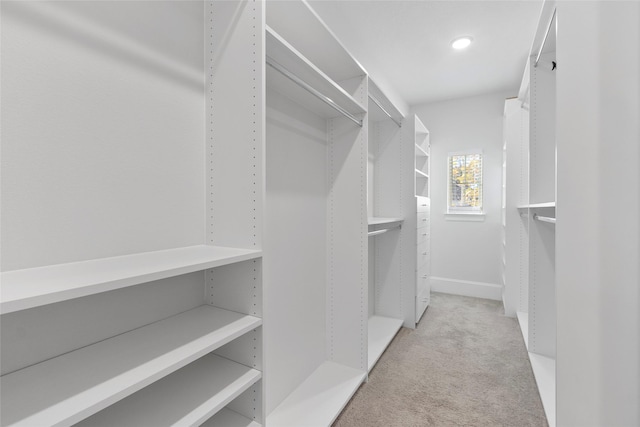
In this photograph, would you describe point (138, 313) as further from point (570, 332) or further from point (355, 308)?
point (570, 332)

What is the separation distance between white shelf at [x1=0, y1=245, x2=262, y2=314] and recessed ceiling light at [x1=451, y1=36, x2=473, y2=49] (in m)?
2.76

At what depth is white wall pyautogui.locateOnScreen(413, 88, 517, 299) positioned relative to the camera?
3959 mm

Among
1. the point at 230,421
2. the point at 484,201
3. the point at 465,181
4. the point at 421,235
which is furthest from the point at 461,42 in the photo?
the point at 230,421

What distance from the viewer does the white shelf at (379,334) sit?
7.79 ft

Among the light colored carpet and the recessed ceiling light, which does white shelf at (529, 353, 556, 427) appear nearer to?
the light colored carpet

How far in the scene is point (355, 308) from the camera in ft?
6.75

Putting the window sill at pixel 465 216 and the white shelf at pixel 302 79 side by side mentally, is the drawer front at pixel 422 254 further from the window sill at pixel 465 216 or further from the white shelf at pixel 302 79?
the white shelf at pixel 302 79

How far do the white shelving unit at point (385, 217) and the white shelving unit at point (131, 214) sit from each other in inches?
81.0

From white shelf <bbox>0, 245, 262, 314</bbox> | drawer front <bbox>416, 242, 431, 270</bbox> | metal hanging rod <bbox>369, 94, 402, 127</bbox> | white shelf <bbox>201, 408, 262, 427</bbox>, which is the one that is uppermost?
metal hanging rod <bbox>369, 94, 402, 127</bbox>

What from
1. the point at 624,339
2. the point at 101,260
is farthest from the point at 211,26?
the point at 624,339

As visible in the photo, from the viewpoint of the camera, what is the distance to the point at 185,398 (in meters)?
0.93

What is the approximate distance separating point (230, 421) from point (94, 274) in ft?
2.52

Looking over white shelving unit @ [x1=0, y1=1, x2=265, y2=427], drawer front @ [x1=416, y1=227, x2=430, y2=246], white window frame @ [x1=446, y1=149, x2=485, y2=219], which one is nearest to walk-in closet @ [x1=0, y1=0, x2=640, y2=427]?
white shelving unit @ [x1=0, y1=1, x2=265, y2=427]

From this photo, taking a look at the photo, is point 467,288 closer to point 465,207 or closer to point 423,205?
point 465,207
